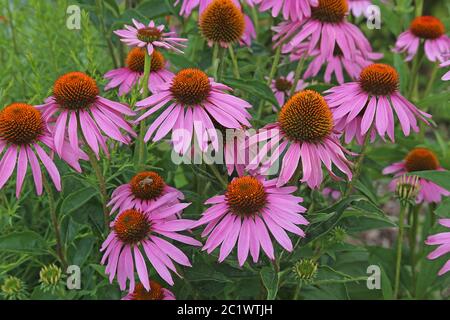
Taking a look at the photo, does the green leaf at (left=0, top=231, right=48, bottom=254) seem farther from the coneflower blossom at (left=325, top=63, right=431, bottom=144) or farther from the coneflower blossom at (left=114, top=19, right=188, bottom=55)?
the coneflower blossom at (left=325, top=63, right=431, bottom=144)

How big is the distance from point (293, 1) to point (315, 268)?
0.68 m

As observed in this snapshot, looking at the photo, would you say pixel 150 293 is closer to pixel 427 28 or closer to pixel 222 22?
pixel 222 22

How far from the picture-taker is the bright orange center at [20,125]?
3.88ft

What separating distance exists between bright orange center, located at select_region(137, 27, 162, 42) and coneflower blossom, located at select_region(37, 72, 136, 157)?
168 millimetres

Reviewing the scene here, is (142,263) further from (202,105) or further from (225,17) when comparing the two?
(225,17)

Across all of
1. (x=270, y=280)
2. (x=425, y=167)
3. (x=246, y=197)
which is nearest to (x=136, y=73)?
(x=246, y=197)

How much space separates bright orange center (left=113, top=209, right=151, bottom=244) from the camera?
1.17 m

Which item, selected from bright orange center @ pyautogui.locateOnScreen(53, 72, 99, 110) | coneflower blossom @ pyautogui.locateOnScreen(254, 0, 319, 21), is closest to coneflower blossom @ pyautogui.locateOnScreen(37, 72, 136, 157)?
bright orange center @ pyautogui.locateOnScreen(53, 72, 99, 110)

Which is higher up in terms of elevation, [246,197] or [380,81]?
[380,81]

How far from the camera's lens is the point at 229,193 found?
116 cm

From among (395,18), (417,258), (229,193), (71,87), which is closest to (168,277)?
(229,193)

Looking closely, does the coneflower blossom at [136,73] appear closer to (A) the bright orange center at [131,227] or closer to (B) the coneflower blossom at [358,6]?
(A) the bright orange center at [131,227]

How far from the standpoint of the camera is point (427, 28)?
187 cm

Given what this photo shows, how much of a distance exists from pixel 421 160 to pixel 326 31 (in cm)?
49
